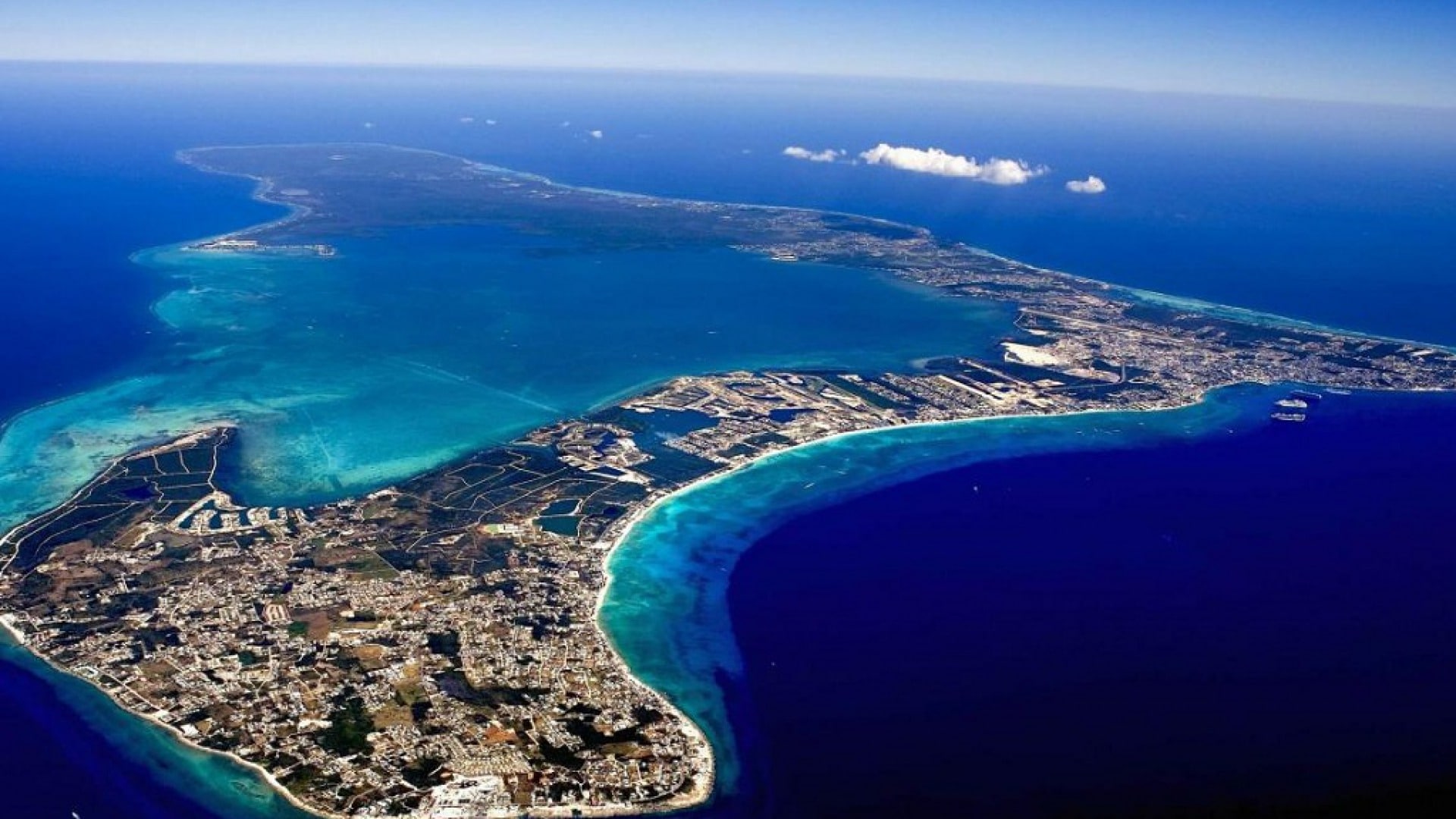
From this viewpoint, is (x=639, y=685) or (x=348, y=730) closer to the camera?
(x=348, y=730)

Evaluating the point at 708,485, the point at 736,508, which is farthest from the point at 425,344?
the point at 736,508

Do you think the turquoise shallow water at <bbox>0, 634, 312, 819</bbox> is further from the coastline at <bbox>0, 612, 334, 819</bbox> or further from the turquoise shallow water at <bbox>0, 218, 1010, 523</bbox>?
the turquoise shallow water at <bbox>0, 218, 1010, 523</bbox>

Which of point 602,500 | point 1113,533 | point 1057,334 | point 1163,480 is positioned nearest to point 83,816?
point 602,500

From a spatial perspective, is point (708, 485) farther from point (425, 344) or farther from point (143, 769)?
point (425, 344)

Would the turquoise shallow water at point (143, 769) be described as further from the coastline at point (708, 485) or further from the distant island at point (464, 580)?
the coastline at point (708, 485)

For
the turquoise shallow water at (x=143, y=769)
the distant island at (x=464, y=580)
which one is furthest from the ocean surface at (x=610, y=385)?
the distant island at (x=464, y=580)

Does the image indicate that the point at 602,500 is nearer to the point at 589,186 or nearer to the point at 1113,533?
the point at 1113,533
